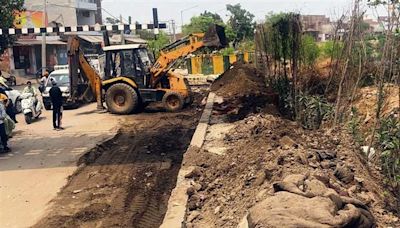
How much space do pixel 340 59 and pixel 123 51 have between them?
899 centimetres

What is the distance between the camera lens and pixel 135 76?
17984 millimetres

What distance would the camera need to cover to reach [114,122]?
16.3m

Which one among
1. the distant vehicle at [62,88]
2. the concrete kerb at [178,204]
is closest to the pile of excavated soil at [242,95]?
the concrete kerb at [178,204]

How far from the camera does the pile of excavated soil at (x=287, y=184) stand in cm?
486

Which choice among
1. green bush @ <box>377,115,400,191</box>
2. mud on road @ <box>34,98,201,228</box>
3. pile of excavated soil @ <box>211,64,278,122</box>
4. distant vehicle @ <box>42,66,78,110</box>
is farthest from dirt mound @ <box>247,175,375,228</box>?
distant vehicle @ <box>42,66,78,110</box>

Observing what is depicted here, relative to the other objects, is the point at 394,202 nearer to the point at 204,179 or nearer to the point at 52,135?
the point at 204,179

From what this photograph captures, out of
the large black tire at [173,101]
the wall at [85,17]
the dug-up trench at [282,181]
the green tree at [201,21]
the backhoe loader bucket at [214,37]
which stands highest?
the wall at [85,17]

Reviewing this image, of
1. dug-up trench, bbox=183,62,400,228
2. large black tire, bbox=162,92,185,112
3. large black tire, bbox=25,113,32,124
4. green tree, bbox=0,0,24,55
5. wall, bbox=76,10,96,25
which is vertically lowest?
dug-up trench, bbox=183,62,400,228

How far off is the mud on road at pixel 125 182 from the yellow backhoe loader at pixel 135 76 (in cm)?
326

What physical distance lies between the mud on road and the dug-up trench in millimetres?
706

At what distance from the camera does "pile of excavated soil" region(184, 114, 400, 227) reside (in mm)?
4859

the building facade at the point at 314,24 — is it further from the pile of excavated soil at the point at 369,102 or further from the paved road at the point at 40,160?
the paved road at the point at 40,160

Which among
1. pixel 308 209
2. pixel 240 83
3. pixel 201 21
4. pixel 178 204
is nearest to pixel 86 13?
pixel 201 21

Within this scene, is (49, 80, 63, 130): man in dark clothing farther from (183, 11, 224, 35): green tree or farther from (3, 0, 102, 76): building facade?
(183, 11, 224, 35): green tree
